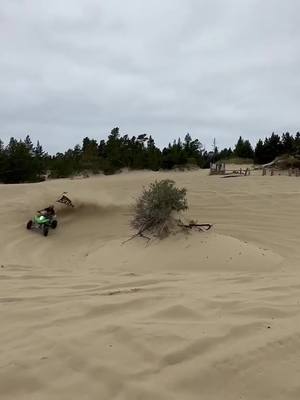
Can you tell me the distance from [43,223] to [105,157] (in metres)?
15.6

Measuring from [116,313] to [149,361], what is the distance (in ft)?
2.80

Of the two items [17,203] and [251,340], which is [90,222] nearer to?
[17,203]

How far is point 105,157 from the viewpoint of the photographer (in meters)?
24.9

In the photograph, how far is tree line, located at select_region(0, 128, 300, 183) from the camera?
2078 cm

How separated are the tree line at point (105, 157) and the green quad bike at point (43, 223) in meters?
11.0

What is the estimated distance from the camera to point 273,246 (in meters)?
8.33

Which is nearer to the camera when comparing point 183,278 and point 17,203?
point 183,278

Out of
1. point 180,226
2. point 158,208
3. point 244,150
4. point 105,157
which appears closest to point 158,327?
point 180,226

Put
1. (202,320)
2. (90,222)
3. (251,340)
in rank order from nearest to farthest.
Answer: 1. (251,340)
2. (202,320)
3. (90,222)

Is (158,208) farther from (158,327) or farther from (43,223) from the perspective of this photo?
(158,327)

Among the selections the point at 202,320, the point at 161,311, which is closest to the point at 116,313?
the point at 161,311

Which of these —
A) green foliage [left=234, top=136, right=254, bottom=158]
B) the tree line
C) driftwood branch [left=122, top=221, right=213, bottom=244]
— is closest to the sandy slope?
driftwood branch [left=122, top=221, right=213, bottom=244]

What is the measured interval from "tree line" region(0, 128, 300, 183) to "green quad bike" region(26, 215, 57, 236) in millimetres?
10952

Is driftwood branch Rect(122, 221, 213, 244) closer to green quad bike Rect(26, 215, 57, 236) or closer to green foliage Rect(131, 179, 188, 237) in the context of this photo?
green foliage Rect(131, 179, 188, 237)
